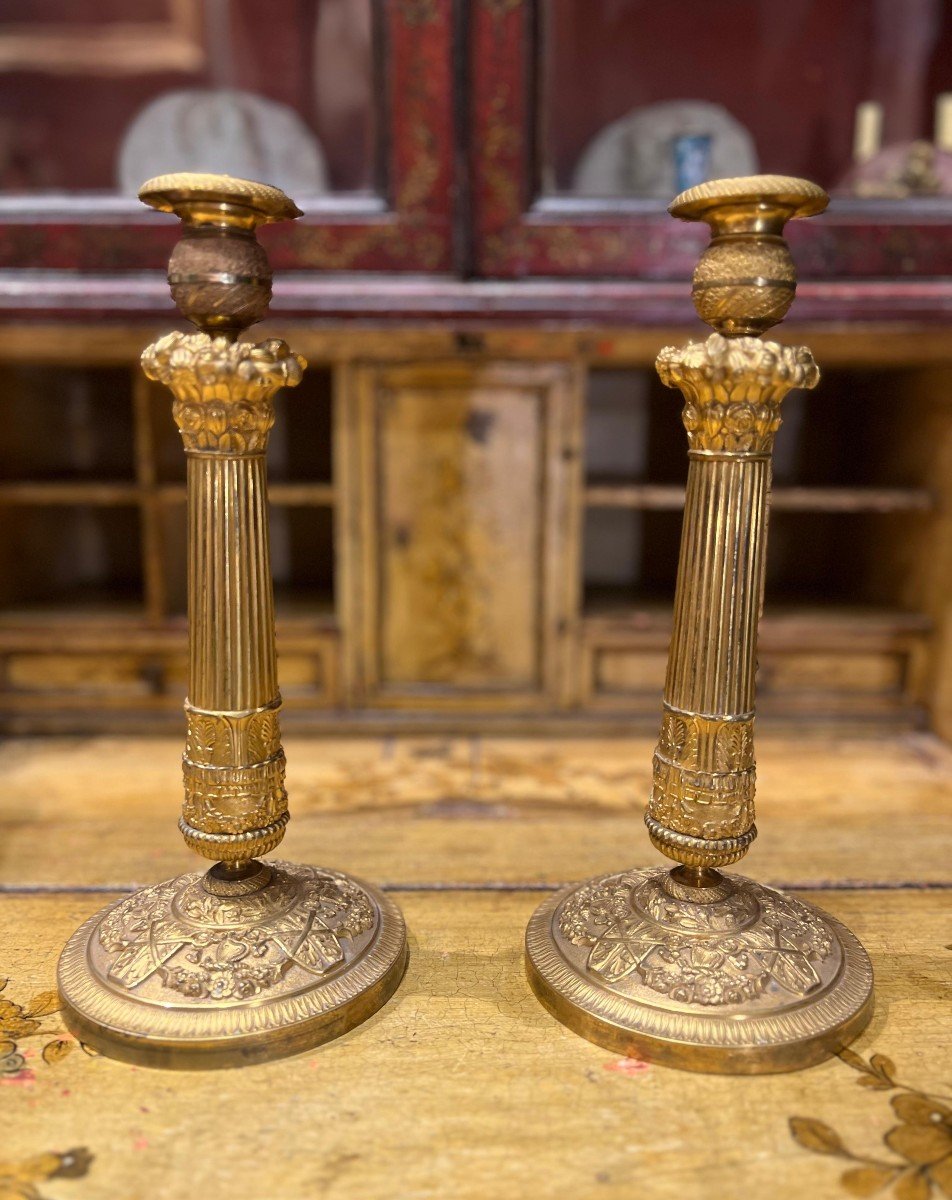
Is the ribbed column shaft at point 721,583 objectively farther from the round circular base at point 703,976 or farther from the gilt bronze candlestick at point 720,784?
the round circular base at point 703,976

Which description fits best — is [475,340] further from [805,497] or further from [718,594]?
[718,594]

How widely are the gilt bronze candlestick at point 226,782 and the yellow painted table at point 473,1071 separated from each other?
34mm

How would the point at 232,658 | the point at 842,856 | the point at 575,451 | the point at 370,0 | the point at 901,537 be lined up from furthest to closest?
the point at 901,537 → the point at 575,451 → the point at 370,0 → the point at 842,856 → the point at 232,658

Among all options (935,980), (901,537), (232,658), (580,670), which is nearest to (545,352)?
(580,670)

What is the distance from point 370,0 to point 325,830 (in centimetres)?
113

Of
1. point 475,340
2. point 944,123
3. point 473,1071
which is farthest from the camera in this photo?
point 944,123

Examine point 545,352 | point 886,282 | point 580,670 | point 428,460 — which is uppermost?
point 886,282

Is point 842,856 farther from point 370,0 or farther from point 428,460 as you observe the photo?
point 370,0

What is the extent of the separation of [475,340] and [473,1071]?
3.24 feet

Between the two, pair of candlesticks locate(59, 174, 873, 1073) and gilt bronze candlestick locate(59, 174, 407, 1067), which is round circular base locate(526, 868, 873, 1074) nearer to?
pair of candlesticks locate(59, 174, 873, 1073)

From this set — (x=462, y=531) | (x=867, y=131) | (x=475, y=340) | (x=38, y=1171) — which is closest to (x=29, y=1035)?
(x=38, y=1171)

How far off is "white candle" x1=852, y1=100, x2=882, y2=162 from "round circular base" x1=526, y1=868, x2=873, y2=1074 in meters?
1.38

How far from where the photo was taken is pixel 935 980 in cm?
87

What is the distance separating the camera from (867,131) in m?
1.68
